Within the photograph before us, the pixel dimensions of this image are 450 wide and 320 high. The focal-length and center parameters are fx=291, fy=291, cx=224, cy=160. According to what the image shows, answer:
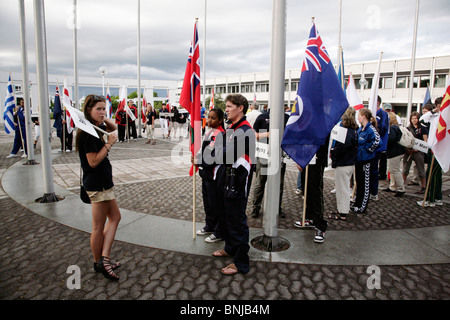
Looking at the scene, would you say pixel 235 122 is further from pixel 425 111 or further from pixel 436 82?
pixel 436 82

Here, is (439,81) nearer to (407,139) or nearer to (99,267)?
(407,139)

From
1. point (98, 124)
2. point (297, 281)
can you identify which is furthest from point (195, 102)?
point (297, 281)

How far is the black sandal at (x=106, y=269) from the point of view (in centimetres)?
321

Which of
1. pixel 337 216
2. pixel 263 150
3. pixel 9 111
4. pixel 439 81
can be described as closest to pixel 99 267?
pixel 263 150

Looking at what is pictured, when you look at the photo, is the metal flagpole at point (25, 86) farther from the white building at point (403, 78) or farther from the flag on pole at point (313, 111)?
the white building at point (403, 78)

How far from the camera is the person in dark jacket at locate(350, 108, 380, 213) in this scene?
17.8ft

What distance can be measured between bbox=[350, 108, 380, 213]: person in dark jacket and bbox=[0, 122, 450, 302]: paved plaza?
0.30m

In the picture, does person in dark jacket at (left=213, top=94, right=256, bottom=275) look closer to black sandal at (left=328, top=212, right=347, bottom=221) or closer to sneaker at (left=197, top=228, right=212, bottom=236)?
sneaker at (left=197, top=228, right=212, bottom=236)

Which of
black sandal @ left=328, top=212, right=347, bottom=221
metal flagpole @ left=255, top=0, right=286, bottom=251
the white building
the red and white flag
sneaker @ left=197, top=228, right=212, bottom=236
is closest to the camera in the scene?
metal flagpole @ left=255, top=0, right=286, bottom=251

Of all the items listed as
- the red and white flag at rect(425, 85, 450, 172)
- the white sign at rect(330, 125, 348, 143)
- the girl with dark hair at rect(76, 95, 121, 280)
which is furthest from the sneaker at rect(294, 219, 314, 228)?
the girl with dark hair at rect(76, 95, 121, 280)

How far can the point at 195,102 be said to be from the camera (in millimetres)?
4328

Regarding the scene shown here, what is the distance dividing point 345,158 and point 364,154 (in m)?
Answer: 0.69

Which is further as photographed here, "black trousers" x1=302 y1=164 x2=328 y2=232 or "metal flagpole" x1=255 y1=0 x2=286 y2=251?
"black trousers" x1=302 y1=164 x2=328 y2=232
